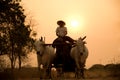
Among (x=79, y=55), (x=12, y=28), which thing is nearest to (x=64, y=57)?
(x=79, y=55)

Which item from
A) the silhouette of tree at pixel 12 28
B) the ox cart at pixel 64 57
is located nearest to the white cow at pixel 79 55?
the ox cart at pixel 64 57

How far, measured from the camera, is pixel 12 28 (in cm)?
4331

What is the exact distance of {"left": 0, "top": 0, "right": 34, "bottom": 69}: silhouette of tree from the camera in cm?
3972

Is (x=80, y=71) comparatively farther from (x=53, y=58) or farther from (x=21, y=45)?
(x=21, y=45)

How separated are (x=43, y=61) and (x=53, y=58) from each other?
80 centimetres

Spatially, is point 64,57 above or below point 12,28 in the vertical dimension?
below

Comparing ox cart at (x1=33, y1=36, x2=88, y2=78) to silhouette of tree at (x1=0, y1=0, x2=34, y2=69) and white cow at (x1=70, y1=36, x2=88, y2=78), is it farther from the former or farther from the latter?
silhouette of tree at (x1=0, y1=0, x2=34, y2=69)

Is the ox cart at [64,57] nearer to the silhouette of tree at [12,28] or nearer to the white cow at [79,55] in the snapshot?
the white cow at [79,55]

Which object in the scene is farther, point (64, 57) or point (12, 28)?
point (12, 28)

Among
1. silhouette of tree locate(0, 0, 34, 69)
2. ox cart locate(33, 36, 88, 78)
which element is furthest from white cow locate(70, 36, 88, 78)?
silhouette of tree locate(0, 0, 34, 69)

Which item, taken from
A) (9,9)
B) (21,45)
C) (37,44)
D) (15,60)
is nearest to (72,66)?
(37,44)

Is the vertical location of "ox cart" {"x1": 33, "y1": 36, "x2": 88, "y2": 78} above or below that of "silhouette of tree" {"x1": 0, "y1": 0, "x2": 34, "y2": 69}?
below

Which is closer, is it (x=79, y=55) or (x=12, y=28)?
(x=79, y=55)

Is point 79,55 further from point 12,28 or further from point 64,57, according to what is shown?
point 12,28
